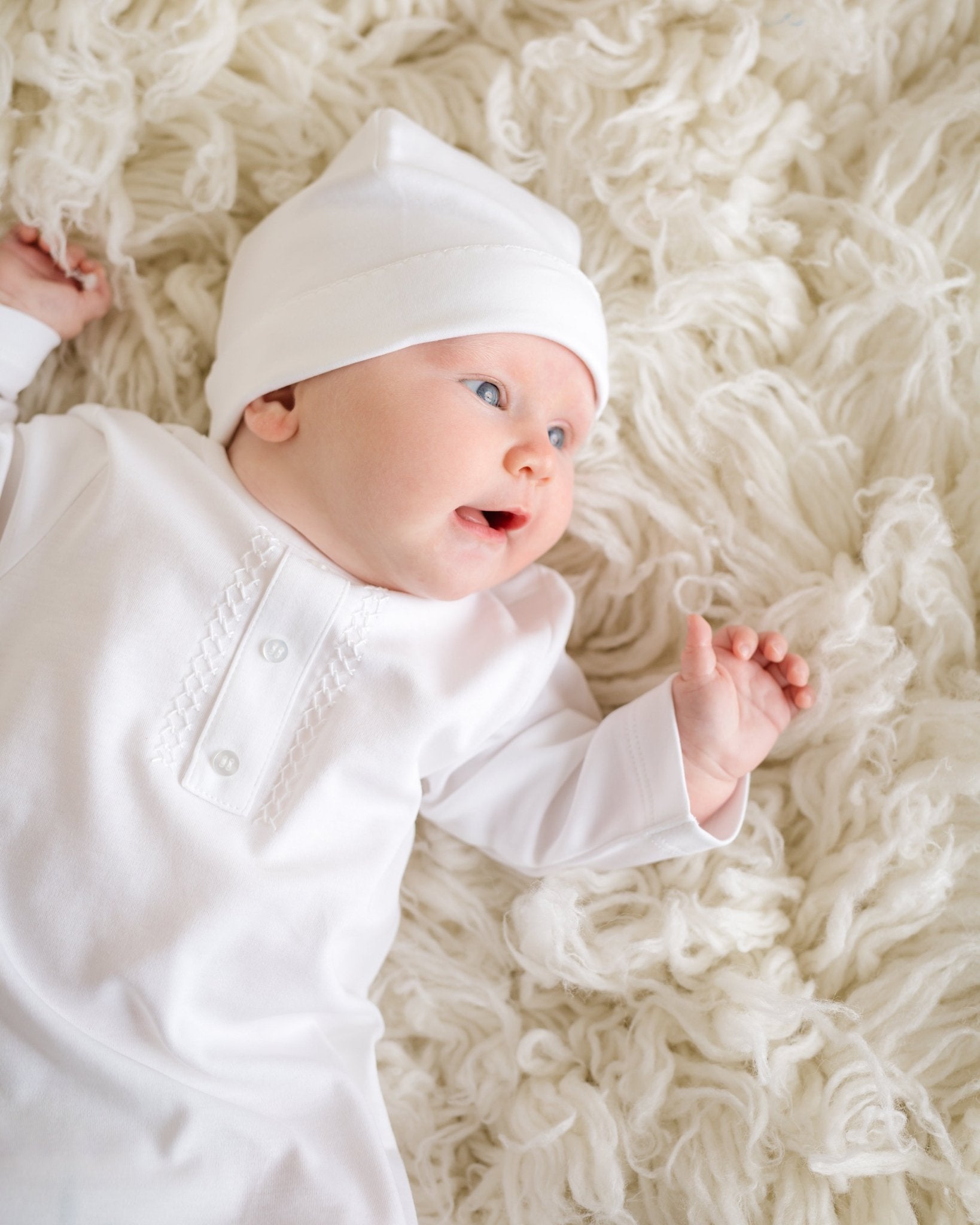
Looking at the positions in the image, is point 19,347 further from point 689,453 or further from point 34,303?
point 689,453

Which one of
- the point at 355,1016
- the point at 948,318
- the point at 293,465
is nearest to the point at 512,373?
the point at 293,465

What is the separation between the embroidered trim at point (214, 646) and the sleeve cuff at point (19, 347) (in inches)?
17.9

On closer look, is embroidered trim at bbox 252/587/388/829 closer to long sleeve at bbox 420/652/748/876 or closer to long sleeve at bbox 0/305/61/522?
long sleeve at bbox 420/652/748/876

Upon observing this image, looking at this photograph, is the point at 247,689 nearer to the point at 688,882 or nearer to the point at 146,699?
the point at 146,699

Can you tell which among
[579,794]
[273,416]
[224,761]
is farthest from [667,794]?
[273,416]

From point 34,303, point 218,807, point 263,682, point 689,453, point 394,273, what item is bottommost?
point 218,807

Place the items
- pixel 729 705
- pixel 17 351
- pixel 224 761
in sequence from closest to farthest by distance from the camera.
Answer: pixel 224 761
pixel 729 705
pixel 17 351

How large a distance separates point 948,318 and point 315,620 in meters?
0.93

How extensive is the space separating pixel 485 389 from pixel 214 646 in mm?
451

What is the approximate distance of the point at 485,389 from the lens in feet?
4.44

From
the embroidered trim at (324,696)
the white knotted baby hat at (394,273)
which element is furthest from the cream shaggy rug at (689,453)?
the embroidered trim at (324,696)

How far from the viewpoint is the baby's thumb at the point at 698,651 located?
53.0 inches

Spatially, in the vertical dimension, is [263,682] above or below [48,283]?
below

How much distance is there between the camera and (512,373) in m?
1.36
